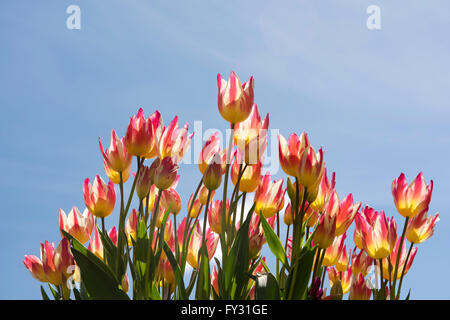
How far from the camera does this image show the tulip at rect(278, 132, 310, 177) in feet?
4.60

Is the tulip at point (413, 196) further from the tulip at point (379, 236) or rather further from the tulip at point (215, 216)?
the tulip at point (215, 216)

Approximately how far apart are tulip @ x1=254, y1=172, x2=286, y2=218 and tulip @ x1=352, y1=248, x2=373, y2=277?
0.39m

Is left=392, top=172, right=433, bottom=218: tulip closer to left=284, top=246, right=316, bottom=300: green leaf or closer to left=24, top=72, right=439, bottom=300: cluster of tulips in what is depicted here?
left=24, top=72, right=439, bottom=300: cluster of tulips

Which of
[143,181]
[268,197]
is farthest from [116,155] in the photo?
[268,197]

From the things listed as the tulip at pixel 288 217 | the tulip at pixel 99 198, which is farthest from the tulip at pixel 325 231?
the tulip at pixel 99 198

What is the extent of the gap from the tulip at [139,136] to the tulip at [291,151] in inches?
14.5

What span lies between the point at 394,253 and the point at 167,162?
0.81 metres

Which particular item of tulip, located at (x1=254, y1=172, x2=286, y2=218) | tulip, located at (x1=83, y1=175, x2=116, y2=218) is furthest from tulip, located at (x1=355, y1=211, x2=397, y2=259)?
tulip, located at (x1=83, y1=175, x2=116, y2=218)

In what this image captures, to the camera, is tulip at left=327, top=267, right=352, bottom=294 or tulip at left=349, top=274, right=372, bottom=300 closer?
tulip at left=349, top=274, right=372, bottom=300

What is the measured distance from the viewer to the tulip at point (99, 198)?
1544mm
